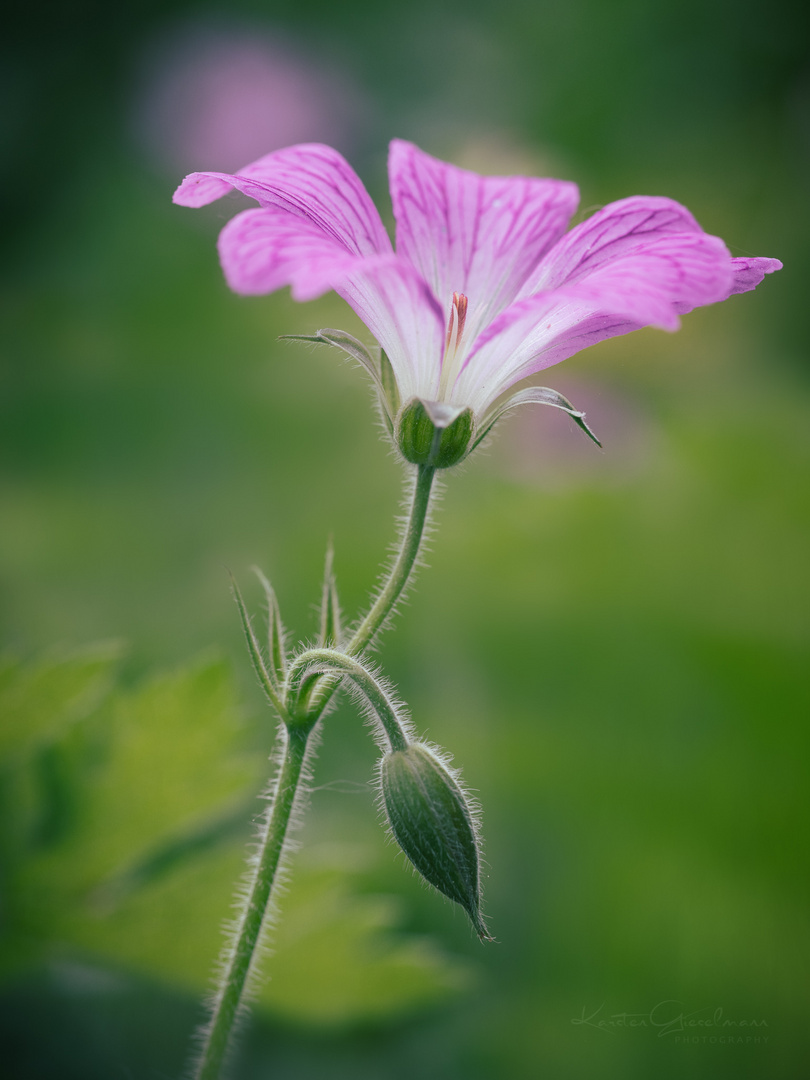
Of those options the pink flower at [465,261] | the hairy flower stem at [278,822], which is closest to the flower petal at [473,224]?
the pink flower at [465,261]

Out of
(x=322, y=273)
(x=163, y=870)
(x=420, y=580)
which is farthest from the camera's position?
(x=420, y=580)

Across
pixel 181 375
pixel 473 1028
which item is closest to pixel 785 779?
pixel 473 1028

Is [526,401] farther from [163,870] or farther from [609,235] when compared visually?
[163,870]

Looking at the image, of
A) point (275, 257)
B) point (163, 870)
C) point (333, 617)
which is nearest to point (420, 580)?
point (163, 870)

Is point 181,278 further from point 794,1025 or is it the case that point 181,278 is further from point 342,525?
point 794,1025

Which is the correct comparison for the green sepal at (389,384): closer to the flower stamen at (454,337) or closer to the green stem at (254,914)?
the flower stamen at (454,337)
